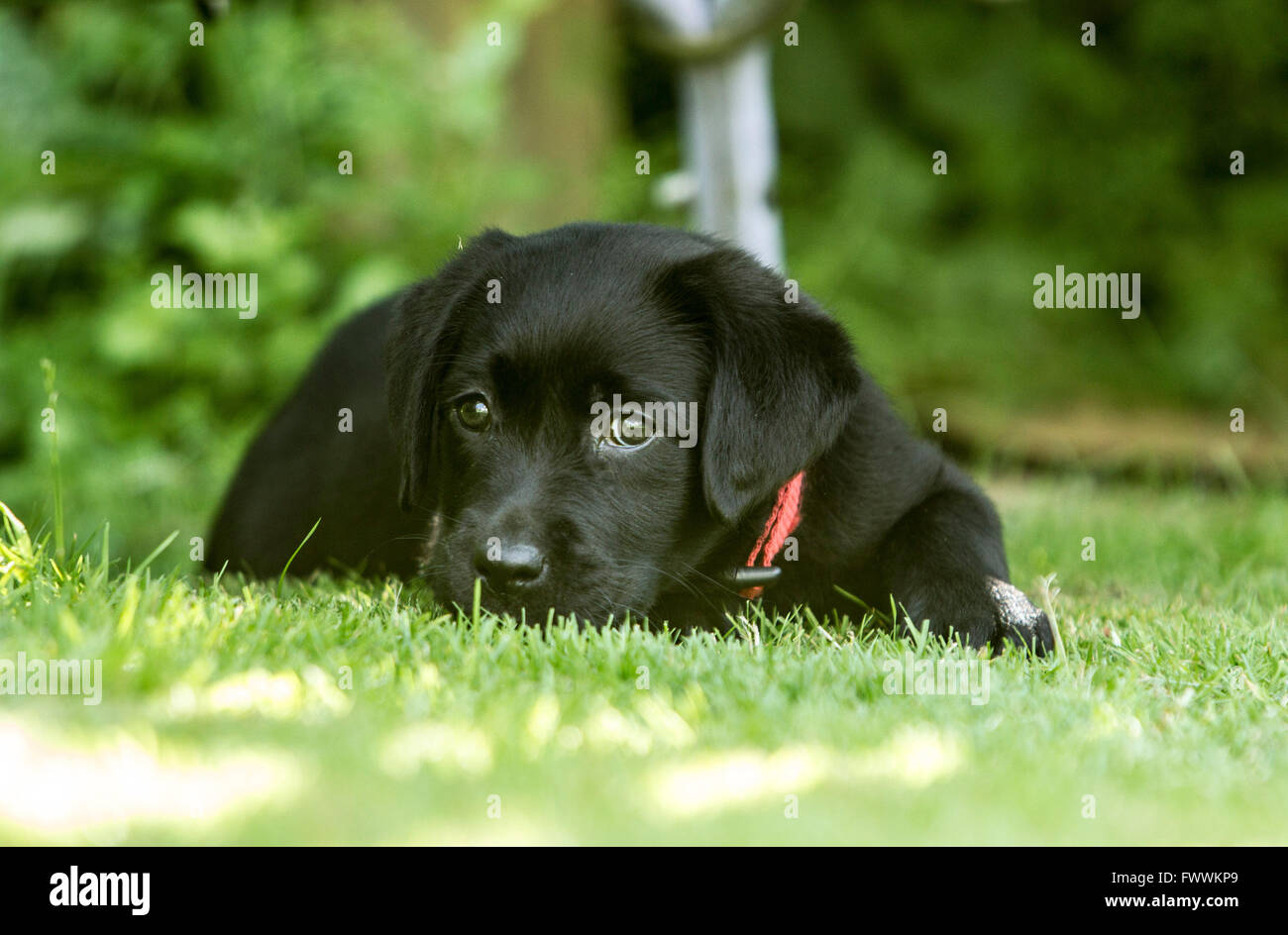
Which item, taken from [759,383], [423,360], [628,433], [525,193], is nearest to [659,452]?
[628,433]

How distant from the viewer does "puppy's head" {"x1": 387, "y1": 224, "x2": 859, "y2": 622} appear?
259 centimetres

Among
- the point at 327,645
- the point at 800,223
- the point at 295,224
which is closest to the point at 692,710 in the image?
the point at 327,645

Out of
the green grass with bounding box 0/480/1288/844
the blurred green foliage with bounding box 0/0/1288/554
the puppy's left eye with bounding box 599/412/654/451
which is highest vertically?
the blurred green foliage with bounding box 0/0/1288/554

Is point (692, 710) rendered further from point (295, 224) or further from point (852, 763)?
point (295, 224)

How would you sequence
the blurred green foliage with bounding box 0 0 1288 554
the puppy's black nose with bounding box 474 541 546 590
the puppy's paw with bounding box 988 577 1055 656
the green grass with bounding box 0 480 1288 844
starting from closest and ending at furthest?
the green grass with bounding box 0 480 1288 844, the puppy's black nose with bounding box 474 541 546 590, the puppy's paw with bounding box 988 577 1055 656, the blurred green foliage with bounding box 0 0 1288 554

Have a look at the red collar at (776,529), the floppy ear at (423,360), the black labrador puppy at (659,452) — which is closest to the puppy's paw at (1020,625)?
the black labrador puppy at (659,452)

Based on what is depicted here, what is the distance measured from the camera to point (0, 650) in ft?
6.68

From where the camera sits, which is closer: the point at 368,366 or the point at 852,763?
the point at 852,763

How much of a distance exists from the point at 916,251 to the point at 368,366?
14.2 ft

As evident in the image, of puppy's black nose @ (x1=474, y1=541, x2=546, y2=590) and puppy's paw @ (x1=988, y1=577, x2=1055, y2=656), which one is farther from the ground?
puppy's black nose @ (x1=474, y1=541, x2=546, y2=590)

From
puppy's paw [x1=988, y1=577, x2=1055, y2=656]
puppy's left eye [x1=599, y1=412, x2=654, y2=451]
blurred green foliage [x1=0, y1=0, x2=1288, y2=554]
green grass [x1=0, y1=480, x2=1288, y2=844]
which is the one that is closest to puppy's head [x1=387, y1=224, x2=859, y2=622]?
puppy's left eye [x1=599, y1=412, x2=654, y2=451]

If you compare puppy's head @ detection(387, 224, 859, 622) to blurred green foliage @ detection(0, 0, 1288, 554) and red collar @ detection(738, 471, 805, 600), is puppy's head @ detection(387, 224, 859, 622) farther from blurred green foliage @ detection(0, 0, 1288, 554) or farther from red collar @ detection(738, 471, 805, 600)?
blurred green foliage @ detection(0, 0, 1288, 554)
